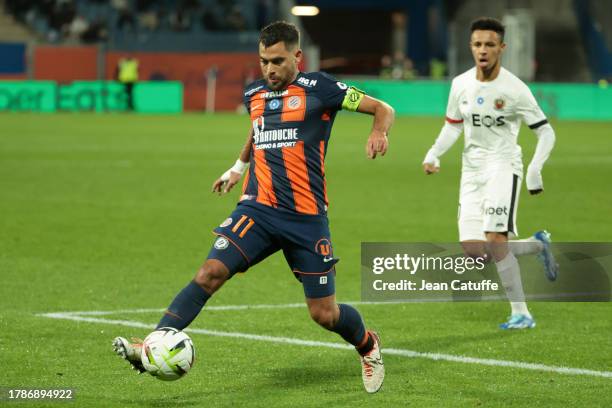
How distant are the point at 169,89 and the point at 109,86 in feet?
8.01

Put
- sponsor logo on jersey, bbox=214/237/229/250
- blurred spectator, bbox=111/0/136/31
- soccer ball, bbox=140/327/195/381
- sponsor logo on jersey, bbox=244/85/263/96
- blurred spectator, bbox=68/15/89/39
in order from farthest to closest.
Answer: blurred spectator, bbox=111/0/136/31
blurred spectator, bbox=68/15/89/39
sponsor logo on jersey, bbox=244/85/263/96
sponsor logo on jersey, bbox=214/237/229/250
soccer ball, bbox=140/327/195/381

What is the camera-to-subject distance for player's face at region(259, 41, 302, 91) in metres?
6.46

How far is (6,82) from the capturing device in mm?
40406

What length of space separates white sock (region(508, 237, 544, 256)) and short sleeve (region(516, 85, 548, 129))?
0.94 meters

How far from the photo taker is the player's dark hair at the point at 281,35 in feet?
21.1

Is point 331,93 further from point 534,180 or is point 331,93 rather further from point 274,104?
point 534,180

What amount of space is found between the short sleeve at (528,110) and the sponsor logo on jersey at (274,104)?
260 centimetres

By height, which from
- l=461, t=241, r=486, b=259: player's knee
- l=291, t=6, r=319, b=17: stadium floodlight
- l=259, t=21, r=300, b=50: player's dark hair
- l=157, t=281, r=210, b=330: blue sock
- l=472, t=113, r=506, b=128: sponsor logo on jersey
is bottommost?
l=461, t=241, r=486, b=259: player's knee

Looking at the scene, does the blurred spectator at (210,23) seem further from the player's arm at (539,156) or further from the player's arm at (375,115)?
the player's arm at (375,115)

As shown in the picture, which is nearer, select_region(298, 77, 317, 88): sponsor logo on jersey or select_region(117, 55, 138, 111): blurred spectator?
select_region(298, 77, 317, 88): sponsor logo on jersey

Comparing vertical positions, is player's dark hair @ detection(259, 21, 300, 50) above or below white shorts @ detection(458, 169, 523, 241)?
above

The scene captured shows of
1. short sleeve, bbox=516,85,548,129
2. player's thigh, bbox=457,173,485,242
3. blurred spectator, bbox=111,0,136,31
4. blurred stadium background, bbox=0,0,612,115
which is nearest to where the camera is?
short sleeve, bbox=516,85,548,129

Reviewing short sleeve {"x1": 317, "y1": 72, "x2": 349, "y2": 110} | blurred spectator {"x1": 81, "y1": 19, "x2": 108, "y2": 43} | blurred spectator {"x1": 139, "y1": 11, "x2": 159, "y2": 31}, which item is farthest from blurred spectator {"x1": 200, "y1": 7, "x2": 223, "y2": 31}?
short sleeve {"x1": 317, "y1": 72, "x2": 349, "y2": 110}

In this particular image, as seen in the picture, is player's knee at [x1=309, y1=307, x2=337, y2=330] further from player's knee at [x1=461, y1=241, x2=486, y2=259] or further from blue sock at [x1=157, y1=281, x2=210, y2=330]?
player's knee at [x1=461, y1=241, x2=486, y2=259]
